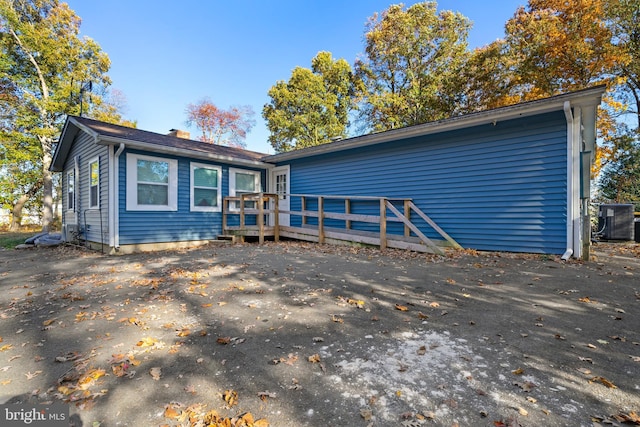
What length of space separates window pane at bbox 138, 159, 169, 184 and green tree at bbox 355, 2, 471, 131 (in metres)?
14.4

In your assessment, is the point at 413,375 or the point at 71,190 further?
the point at 71,190

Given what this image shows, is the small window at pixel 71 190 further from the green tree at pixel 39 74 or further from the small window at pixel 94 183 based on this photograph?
the green tree at pixel 39 74

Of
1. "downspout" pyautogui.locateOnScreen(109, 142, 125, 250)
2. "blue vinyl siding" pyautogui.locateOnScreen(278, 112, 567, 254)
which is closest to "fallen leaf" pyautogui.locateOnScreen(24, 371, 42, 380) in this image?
"downspout" pyautogui.locateOnScreen(109, 142, 125, 250)

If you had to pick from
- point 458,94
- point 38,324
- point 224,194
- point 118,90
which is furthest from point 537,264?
point 118,90

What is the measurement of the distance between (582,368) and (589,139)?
9241 mm

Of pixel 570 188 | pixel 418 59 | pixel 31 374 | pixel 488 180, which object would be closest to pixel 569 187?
pixel 570 188

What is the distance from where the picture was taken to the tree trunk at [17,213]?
17.9 meters

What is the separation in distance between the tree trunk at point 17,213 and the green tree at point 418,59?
71.7 ft

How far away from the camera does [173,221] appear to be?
885 cm

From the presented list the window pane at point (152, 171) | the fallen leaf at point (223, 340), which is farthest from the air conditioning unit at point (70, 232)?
the fallen leaf at point (223, 340)

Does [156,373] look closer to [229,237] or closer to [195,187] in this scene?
[229,237]

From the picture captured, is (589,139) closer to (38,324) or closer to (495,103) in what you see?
(495,103)

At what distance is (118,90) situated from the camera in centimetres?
1980

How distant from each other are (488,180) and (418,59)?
605 inches
